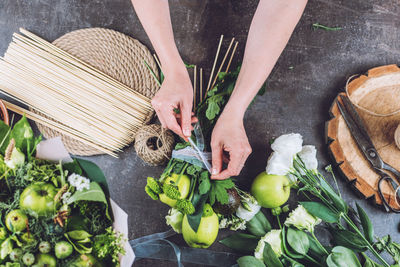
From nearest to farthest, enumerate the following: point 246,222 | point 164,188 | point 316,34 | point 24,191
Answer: point 24,191 → point 164,188 → point 246,222 → point 316,34

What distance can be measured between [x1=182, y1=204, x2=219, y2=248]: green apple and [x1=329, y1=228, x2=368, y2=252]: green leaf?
309 millimetres

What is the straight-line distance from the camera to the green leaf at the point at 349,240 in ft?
2.44

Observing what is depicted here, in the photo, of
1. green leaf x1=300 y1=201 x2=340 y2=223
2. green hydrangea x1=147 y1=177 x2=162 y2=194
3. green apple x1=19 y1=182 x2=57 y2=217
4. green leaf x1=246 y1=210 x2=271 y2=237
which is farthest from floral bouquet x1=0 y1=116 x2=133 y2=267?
green leaf x1=300 y1=201 x2=340 y2=223

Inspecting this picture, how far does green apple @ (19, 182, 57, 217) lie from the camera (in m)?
0.56

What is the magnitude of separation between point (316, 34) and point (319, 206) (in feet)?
1.68

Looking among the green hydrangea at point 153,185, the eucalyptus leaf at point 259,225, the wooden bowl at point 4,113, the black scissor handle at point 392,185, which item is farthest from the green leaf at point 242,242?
the wooden bowl at point 4,113

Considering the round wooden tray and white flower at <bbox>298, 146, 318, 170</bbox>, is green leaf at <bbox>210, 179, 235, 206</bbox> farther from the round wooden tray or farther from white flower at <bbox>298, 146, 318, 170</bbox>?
the round wooden tray

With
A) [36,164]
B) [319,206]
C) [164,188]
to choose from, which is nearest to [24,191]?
[36,164]

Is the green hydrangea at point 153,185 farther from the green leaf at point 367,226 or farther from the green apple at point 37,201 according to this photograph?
the green leaf at point 367,226

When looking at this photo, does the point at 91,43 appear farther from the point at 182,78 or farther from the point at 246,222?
the point at 246,222

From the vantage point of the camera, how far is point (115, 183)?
36.3 inches

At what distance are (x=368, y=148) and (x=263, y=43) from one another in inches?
16.2

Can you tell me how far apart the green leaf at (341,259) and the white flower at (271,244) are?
0.11m

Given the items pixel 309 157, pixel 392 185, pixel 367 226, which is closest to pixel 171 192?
pixel 309 157
